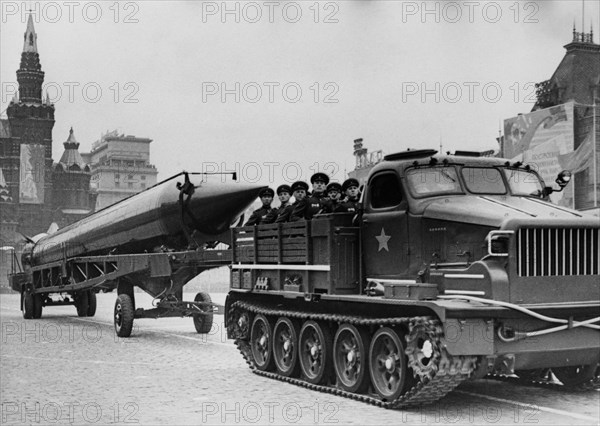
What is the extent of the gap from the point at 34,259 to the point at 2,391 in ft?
57.2

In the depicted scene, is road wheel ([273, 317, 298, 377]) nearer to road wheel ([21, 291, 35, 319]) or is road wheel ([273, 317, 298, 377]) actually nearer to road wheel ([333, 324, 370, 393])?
road wheel ([333, 324, 370, 393])

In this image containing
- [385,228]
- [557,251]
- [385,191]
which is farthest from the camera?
[385,191]

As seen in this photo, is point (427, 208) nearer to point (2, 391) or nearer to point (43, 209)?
point (2, 391)

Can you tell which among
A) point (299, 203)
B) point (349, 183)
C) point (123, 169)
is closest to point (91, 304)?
point (299, 203)

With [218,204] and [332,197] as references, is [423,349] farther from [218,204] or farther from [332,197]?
[218,204]

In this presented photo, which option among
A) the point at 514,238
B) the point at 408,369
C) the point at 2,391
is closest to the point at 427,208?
the point at 514,238

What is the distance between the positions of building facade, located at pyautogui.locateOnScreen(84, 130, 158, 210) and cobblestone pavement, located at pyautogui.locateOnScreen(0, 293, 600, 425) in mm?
104350

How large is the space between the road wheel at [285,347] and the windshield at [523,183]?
346 cm

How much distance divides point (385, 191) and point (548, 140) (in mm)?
43626

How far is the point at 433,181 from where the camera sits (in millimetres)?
9914

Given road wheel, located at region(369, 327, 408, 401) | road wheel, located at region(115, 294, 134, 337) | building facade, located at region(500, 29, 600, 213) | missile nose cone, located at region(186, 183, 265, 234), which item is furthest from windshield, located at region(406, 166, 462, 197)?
building facade, located at region(500, 29, 600, 213)

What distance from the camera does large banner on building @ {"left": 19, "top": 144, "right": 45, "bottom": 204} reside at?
9294cm

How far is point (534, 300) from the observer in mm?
8695

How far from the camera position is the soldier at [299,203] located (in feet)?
37.5
